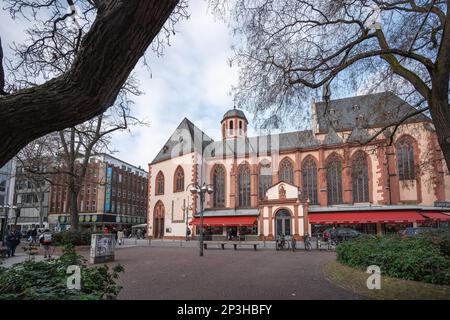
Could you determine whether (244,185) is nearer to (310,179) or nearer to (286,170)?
(286,170)

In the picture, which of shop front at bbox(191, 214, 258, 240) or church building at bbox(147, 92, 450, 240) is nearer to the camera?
church building at bbox(147, 92, 450, 240)

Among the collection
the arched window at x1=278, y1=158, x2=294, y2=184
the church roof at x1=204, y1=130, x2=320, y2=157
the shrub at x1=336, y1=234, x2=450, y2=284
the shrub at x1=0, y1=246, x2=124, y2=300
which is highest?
the church roof at x1=204, y1=130, x2=320, y2=157

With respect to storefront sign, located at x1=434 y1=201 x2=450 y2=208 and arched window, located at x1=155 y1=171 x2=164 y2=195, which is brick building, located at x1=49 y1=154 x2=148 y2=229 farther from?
storefront sign, located at x1=434 y1=201 x2=450 y2=208

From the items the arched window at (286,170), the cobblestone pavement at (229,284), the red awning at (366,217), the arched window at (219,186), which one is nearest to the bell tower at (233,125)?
the arched window at (219,186)

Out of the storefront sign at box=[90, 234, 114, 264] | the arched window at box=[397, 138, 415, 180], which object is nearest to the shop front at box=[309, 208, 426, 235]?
the arched window at box=[397, 138, 415, 180]

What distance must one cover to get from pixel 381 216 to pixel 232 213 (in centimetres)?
1808

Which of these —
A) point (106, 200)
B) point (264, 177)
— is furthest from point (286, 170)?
point (106, 200)

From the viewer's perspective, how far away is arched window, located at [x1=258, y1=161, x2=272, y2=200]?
42.8 meters

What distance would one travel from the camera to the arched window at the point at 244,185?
4353 cm

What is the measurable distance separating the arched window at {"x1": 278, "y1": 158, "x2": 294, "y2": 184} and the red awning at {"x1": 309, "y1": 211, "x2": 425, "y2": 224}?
24.0 feet

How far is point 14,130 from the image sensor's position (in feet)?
10.5

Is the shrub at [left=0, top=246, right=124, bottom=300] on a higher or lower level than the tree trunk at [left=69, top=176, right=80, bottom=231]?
lower

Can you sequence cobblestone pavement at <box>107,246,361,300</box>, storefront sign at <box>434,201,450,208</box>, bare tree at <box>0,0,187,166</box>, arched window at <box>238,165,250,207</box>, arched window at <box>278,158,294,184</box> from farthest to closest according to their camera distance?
arched window at <box>238,165,250,207</box>, arched window at <box>278,158,294,184</box>, storefront sign at <box>434,201,450,208</box>, cobblestone pavement at <box>107,246,361,300</box>, bare tree at <box>0,0,187,166</box>

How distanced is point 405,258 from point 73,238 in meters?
20.2
